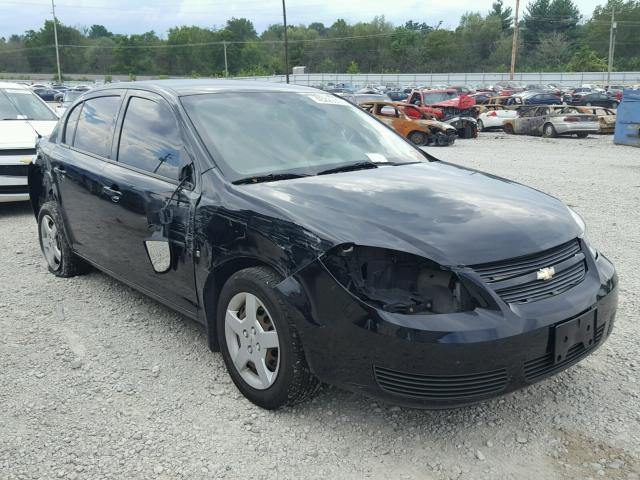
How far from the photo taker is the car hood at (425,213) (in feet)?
8.80

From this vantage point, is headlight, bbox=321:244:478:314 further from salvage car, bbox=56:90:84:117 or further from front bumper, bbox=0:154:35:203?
front bumper, bbox=0:154:35:203

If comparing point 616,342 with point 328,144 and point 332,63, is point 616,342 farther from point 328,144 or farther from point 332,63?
point 332,63

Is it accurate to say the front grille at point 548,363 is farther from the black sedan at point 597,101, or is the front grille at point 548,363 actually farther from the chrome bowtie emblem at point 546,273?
the black sedan at point 597,101

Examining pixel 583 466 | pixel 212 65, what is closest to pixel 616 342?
pixel 583 466

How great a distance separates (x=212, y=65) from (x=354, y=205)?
128402 mm

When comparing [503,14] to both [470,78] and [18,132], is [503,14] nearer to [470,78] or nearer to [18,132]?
[470,78]

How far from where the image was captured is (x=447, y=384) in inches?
101

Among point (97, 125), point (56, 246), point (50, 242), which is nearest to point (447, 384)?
point (97, 125)

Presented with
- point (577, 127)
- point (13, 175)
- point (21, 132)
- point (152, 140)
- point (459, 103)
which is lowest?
point (577, 127)

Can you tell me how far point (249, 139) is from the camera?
Result: 3631 millimetres

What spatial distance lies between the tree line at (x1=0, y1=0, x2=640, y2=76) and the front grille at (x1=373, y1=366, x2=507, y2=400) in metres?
105

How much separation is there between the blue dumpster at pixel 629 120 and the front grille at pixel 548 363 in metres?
16.3

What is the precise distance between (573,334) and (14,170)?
7252mm

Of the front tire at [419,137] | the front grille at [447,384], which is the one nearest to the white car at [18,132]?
the front grille at [447,384]
